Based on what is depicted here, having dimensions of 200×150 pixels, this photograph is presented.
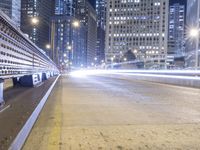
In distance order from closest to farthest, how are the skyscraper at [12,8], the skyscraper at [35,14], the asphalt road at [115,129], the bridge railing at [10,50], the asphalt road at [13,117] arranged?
the asphalt road at [13,117] < the asphalt road at [115,129] < the bridge railing at [10,50] < the skyscraper at [12,8] < the skyscraper at [35,14]

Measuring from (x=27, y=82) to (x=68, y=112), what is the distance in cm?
801

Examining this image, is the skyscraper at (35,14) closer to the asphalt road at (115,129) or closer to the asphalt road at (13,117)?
the asphalt road at (13,117)

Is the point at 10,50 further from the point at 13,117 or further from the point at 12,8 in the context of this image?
the point at 12,8

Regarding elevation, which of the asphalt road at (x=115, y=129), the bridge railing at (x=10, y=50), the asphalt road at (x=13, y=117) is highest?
the bridge railing at (x=10, y=50)

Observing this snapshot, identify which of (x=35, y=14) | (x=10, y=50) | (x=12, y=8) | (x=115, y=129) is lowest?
(x=115, y=129)

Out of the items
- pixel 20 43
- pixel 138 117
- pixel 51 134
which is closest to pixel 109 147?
pixel 51 134

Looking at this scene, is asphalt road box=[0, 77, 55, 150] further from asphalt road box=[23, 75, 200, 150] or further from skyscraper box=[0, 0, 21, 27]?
skyscraper box=[0, 0, 21, 27]

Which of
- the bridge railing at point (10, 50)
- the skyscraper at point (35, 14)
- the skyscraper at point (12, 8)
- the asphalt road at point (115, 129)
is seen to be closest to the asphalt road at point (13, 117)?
the asphalt road at point (115, 129)

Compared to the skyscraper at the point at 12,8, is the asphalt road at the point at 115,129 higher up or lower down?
lower down

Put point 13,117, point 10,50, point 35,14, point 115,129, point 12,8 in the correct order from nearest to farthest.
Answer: point 115,129, point 13,117, point 10,50, point 12,8, point 35,14

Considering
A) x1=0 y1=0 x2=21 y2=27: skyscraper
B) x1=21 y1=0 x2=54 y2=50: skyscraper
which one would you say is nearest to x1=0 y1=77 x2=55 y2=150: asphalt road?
x1=0 y1=0 x2=21 y2=27: skyscraper

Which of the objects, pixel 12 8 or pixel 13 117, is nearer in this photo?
pixel 13 117

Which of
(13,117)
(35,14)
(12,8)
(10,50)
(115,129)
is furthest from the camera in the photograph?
(35,14)

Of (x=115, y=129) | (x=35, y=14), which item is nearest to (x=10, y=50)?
(x=115, y=129)
